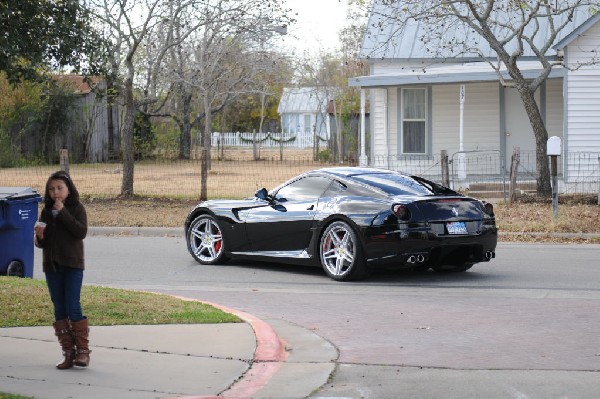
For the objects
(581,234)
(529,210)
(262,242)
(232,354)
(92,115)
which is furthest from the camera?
(92,115)

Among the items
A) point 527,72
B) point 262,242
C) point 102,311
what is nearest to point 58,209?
point 102,311

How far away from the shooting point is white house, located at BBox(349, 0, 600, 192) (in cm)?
2573

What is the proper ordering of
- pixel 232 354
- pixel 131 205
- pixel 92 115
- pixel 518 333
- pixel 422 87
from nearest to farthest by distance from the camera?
1. pixel 232 354
2. pixel 518 333
3. pixel 131 205
4. pixel 422 87
5. pixel 92 115

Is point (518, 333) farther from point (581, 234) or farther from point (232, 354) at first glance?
point (581, 234)

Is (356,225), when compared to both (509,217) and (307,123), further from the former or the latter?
(307,123)

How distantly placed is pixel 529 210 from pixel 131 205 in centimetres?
890

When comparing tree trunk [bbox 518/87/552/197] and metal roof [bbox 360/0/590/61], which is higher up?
metal roof [bbox 360/0/590/61]

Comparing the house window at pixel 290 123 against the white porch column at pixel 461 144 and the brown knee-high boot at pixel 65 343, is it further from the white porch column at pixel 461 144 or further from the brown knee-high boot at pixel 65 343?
the brown knee-high boot at pixel 65 343

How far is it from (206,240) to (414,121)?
15.3 metres

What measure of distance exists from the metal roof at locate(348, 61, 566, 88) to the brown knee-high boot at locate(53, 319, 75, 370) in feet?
64.9

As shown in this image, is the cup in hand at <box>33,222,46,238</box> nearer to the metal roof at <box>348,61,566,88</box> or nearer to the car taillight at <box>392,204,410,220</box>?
the car taillight at <box>392,204,410,220</box>

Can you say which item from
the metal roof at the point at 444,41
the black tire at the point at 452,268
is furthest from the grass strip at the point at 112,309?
the metal roof at the point at 444,41

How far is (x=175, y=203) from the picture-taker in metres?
24.1

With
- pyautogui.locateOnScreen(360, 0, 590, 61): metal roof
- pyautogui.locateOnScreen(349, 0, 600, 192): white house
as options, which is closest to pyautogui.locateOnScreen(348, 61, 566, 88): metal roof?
pyautogui.locateOnScreen(349, 0, 600, 192): white house
